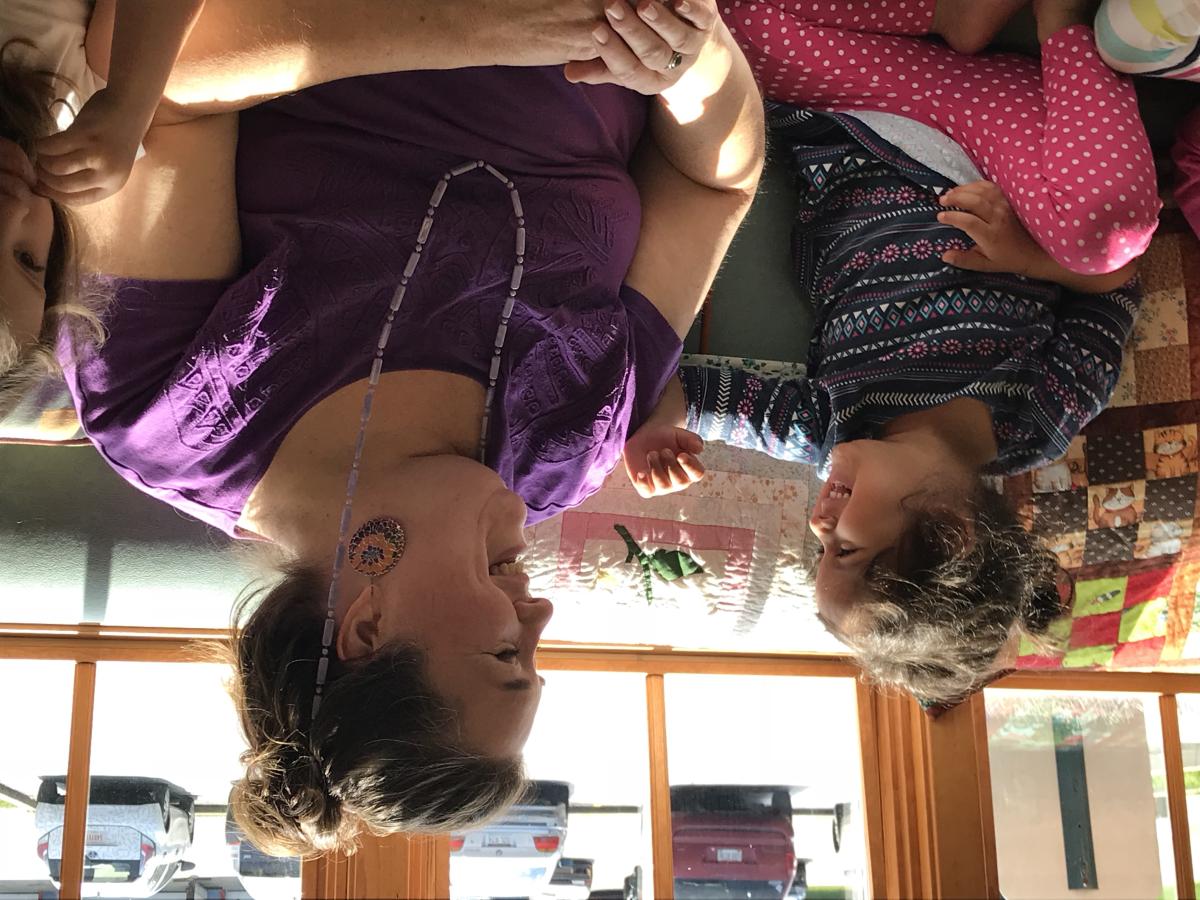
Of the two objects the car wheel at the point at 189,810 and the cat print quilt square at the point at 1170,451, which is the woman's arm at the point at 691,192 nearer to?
the cat print quilt square at the point at 1170,451

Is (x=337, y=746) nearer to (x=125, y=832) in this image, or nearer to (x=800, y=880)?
(x=125, y=832)

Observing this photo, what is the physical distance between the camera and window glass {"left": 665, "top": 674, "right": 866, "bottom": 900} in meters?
2.30

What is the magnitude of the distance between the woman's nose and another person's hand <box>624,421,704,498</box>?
423 mm

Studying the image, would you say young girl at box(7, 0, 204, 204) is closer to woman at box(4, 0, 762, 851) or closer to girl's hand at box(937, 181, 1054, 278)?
woman at box(4, 0, 762, 851)

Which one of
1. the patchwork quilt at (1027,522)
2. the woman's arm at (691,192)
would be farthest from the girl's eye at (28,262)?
the patchwork quilt at (1027,522)

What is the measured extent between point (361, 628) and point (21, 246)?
48cm

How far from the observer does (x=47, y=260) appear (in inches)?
40.9

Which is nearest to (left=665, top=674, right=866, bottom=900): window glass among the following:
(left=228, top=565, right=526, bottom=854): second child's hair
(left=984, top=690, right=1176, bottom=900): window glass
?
(left=984, top=690, right=1176, bottom=900): window glass

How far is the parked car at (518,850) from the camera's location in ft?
6.98

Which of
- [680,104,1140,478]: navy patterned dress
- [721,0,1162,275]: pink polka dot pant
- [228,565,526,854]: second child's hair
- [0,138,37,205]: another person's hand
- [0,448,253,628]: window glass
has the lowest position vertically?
[228,565,526,854]: second child's hair

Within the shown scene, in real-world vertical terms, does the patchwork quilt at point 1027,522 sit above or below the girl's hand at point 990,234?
below

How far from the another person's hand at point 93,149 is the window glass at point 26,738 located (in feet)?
4.10

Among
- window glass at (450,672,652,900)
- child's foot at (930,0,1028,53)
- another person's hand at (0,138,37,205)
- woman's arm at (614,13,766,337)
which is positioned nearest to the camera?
another person's hand at (0,138,37,205)

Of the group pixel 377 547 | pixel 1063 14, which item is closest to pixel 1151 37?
pixel 1063 14
